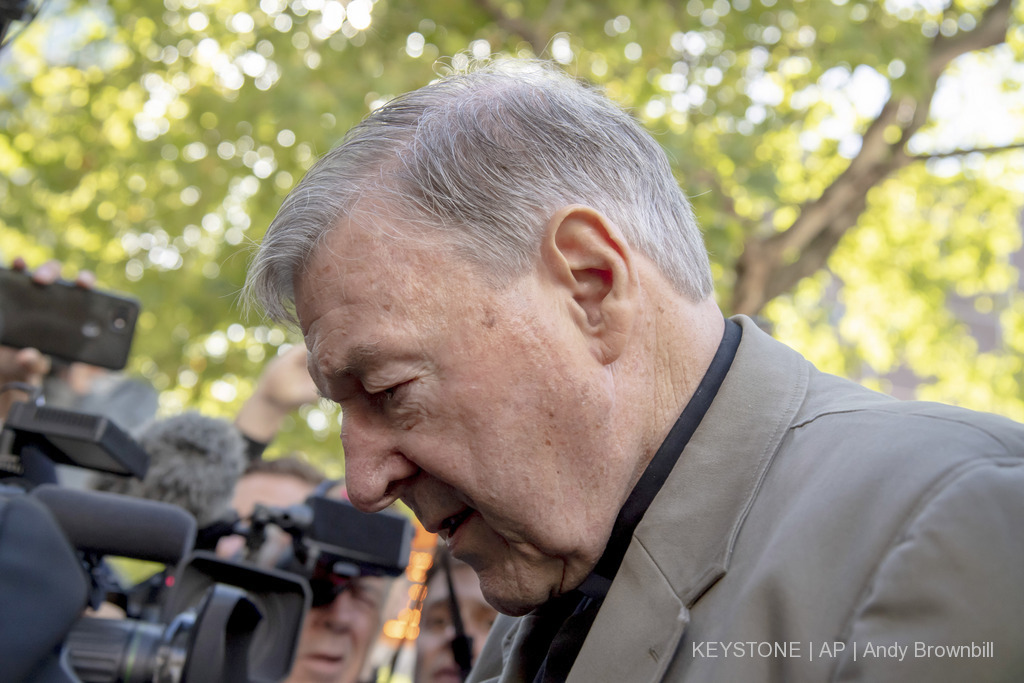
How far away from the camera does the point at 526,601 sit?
1.51 m

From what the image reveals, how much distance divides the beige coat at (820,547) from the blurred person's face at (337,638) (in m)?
2.28

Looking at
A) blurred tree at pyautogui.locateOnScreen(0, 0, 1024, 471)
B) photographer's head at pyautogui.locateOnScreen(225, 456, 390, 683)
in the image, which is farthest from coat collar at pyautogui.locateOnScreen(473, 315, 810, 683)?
blurred tree at pyautogui.locateOnScreen(0, 0, 1024, 471)

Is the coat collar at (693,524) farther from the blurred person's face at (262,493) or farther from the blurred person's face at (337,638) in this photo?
the blurred person's face at (262,493)

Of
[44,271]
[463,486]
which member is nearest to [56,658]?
[463,486]

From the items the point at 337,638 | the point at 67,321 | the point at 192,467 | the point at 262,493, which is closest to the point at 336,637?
the point at 337,638

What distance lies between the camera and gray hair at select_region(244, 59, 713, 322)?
1472 mm

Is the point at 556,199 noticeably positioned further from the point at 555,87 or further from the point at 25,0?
the point at 25,0

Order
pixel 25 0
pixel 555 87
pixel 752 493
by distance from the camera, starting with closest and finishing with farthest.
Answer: pixel 752 493, pixel 555 87, pixel 25 0

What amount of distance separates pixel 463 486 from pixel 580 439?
0.19 m

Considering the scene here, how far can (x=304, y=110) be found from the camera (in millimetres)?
5461

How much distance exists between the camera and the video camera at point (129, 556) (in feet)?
5.28

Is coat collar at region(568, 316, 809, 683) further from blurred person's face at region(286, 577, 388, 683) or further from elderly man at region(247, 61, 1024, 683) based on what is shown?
blurred person's face at region(286, 577, 388, 683)

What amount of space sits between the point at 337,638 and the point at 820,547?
8.55 feet

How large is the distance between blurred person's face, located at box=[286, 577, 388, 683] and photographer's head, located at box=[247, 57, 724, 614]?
199cm
